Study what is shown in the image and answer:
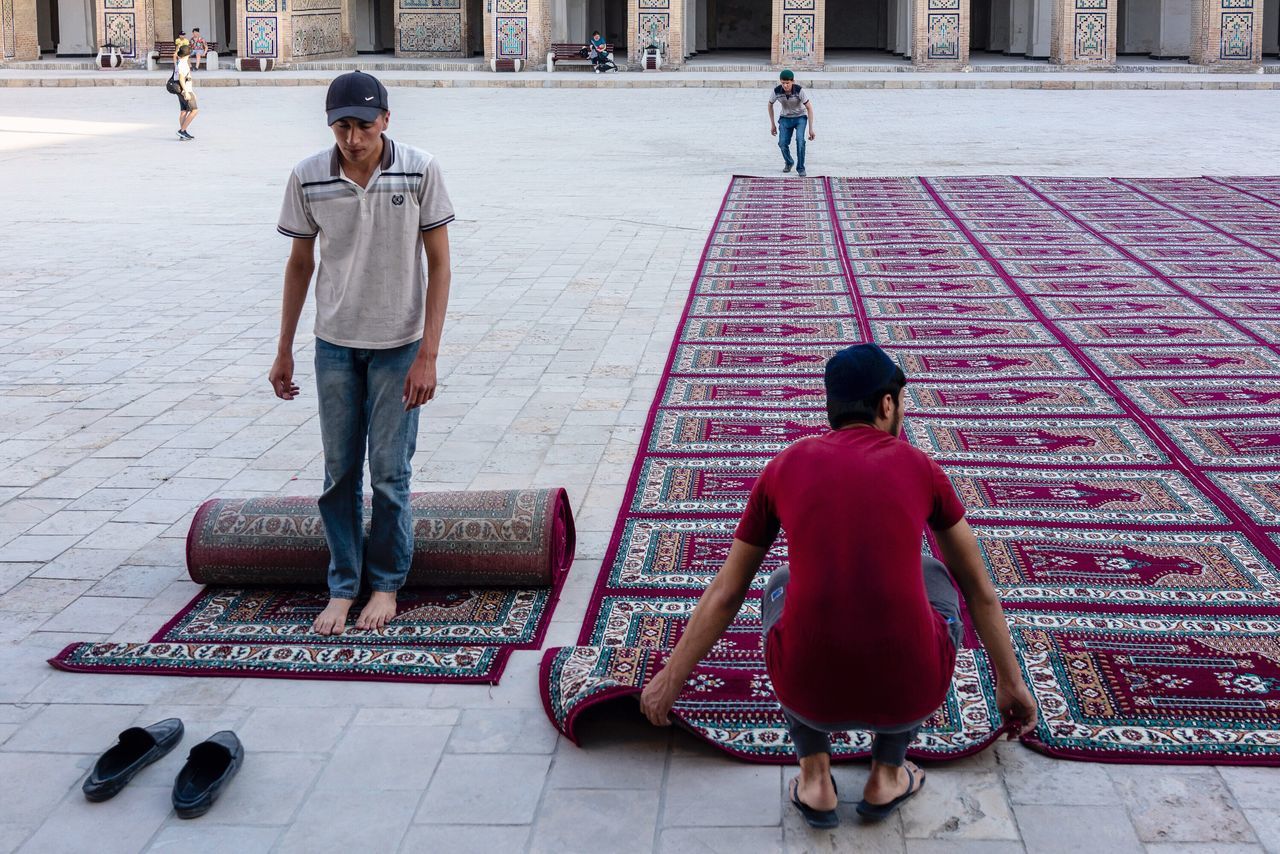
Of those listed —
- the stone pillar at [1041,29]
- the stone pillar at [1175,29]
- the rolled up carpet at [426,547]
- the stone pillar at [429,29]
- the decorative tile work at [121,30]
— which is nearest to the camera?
the rolled up carpet at [426,547]

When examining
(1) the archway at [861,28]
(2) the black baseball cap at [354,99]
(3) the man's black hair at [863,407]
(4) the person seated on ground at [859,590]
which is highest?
(1) the archway at [861,28]

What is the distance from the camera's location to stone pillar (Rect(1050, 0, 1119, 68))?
1025 inches

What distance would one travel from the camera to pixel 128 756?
2.74m

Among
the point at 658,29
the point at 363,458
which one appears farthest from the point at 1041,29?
the point at 363,458

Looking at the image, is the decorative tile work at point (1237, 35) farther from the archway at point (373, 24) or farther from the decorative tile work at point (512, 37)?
the archway at point (373, 24)

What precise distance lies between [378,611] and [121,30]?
88.4 ft

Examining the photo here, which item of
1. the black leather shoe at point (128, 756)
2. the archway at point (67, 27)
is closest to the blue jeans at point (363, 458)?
the black leather shoe at point (128, 756)

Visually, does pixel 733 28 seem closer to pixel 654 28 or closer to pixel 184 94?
pixel 654 28

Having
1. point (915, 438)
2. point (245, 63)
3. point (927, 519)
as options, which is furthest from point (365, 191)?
point (245, 63)

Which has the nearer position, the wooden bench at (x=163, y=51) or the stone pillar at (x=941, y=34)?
the stone pillar at (x=941, y=34)

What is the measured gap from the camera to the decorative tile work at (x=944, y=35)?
26266 millimetres

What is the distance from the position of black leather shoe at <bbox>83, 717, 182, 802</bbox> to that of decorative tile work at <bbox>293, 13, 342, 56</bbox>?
25957 millimetres

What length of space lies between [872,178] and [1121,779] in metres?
10.0

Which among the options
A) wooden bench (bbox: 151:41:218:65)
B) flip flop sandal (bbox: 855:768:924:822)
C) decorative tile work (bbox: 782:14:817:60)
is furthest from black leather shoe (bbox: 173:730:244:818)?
wooden bench (bbox: 151:41:218:65)
